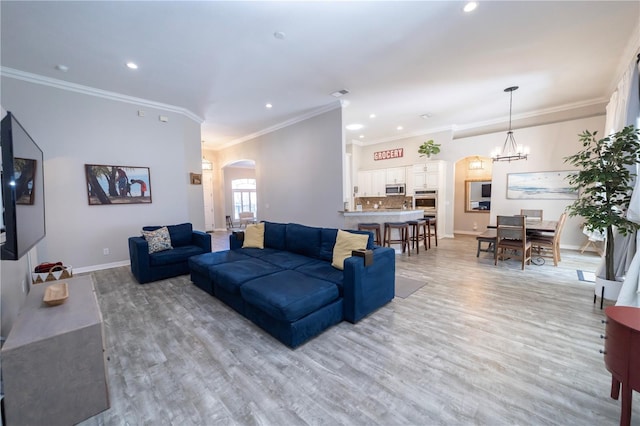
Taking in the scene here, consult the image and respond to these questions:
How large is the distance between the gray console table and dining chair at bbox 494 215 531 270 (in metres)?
5.58

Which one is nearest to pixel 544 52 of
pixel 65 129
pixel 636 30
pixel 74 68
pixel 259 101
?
pixel 636 30

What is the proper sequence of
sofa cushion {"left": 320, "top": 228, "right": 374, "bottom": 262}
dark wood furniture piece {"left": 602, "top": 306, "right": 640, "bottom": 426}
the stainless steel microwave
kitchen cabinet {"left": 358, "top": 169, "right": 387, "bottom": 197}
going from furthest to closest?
1. kitchen cabinet {"left": 358, "top": 169, "right": 387, "bottom": 197}
2. the stainless steel microwave
3. sofa cushion {"left": 320, "top": 228, "right": 374, "bottom": 262}
4. dark wood furniture piece {"left": 602, "top": 306, "right": 640, "bottom": 426}

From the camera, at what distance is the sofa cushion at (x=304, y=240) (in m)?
3.57

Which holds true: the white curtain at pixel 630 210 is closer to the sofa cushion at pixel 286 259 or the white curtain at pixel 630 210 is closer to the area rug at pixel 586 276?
the area rug at pixel 586 276

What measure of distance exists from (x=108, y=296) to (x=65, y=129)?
117 inches

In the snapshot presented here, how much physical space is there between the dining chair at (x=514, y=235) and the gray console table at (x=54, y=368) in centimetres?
558

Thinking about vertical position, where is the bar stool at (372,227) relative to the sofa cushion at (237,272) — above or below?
above

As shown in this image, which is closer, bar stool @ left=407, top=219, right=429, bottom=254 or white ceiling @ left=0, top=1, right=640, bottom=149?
white ceiling @ left=0, top=1, right=640, bottom=149

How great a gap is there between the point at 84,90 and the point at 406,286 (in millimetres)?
6253

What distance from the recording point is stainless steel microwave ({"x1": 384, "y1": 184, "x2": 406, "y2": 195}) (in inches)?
311

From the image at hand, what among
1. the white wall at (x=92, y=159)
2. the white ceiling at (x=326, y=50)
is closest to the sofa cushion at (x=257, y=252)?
the white wall at (x=92, y=159)

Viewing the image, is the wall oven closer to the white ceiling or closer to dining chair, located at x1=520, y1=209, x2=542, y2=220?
dining chair, located at x1=520, y1=209, x2=542, y2=220

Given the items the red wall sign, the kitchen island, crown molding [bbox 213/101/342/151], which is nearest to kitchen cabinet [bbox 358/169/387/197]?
the red wall sign

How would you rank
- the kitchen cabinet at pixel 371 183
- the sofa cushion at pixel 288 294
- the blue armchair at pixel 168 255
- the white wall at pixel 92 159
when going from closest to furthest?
the sofa cushion at pixel 288 294 → the blue armchair at pixel 168 255 → the white wall at pixel 92 159 → the kitchen cabinet at pixel 371 183
